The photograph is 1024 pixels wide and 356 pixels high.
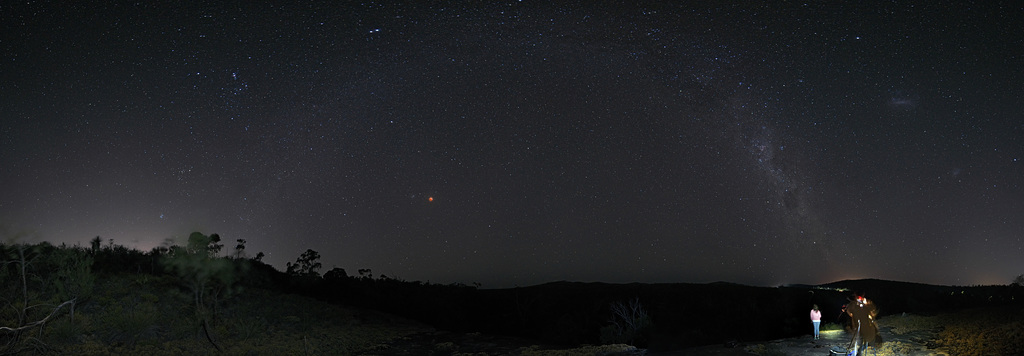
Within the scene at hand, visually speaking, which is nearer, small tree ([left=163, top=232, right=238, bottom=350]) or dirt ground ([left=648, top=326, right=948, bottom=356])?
dirt ground ([left=648, top=326, right=948, bottom=356])

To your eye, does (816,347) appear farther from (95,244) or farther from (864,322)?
(95,244)

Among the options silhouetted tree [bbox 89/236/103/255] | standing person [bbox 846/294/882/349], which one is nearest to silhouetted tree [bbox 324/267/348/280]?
silhouetted tree [bbox 89/236/103/255]

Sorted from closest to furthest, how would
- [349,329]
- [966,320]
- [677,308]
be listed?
[966,320]
[349,329]
[677,308]

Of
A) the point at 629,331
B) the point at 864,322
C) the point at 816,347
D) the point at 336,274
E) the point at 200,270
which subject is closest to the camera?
the point at 864,322

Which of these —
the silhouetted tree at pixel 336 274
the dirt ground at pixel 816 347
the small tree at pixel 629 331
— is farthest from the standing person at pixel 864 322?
the silhouetted tree at pixel 336 274

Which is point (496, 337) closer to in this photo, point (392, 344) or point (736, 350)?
point (392, 344)

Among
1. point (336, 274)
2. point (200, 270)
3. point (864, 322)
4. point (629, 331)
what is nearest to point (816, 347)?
point (864, 322)

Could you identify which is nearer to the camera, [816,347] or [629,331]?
[816,347]

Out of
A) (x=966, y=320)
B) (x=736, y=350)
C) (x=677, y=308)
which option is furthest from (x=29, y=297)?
(x=677, y=308)

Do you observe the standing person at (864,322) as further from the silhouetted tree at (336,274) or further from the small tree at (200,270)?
the silhouetted tree at (336,274)

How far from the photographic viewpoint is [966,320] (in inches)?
716

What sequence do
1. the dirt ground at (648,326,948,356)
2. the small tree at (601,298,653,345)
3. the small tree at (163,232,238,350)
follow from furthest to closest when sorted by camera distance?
the small tree at (601,298,653,345) → the small tree at (163,232,238,350) → the dirt ground at (648,326,948,356)

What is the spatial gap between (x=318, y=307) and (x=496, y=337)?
33.8 feet

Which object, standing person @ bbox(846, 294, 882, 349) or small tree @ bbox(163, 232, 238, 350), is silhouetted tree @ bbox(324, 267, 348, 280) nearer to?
small tree @ bbox(163, 232, 238, 350)
